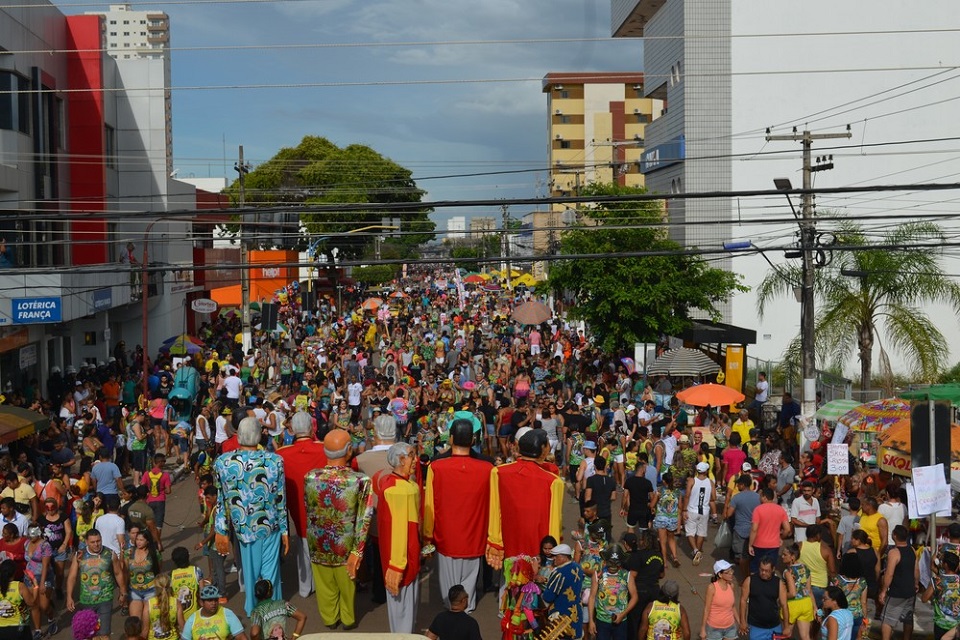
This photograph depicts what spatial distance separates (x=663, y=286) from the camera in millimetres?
27656

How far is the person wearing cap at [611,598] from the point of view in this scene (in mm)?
8586

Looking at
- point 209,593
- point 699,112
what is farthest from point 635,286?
point 209,593

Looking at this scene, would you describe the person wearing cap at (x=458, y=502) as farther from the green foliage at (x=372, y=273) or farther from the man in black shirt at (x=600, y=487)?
the green foliage at (x=372, y=273)

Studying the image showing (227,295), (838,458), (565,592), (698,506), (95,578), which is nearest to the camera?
(565,592)

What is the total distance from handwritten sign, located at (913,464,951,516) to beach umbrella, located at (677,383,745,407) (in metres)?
8.06

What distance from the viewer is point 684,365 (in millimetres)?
22688

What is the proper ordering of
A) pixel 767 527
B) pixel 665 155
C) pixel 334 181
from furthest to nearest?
pixel 334 181
pixel 665 155
pixel 767 527

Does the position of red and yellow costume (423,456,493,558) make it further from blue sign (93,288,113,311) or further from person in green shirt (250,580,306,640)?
blue sign (93,288,113,311)

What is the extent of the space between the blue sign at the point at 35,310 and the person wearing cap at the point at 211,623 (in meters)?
15.9

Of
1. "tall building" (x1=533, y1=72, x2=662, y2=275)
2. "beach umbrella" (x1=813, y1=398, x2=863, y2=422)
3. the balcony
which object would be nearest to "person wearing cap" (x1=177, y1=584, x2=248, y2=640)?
"beach umbrella" (x1=813, y1=398, x2=863, y2=422)

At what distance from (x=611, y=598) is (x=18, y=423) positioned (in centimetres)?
970

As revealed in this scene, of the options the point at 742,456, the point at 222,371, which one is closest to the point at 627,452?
the point at 742,456

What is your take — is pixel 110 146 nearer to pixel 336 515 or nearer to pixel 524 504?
pixel 336 515

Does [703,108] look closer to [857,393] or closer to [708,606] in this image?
[857,393]
